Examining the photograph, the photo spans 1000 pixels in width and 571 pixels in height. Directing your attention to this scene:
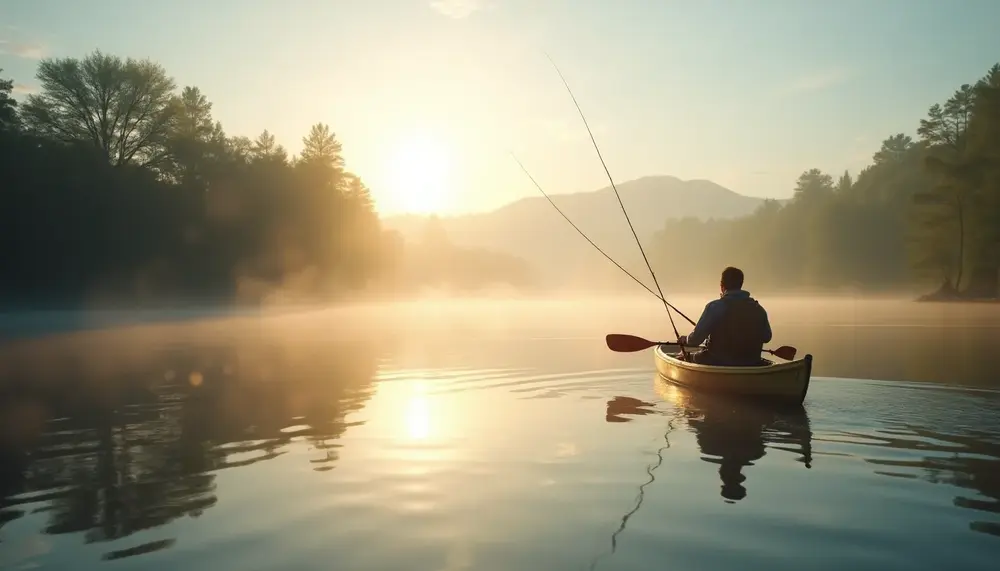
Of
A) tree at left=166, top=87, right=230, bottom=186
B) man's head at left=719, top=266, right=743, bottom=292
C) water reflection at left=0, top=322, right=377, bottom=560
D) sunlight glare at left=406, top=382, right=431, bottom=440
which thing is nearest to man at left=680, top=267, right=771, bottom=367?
man's head at left=719, top=266, right=743, bottom=292

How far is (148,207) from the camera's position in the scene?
2115 inches

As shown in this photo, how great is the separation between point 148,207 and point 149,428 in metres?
49.6

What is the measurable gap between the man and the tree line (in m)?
47.7

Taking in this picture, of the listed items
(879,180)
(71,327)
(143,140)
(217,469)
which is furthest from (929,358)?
(879,180)

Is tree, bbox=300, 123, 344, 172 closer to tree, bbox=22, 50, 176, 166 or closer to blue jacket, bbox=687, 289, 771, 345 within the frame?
tree, bbox=22, 50, 176, 166

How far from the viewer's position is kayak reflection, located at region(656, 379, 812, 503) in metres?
7.65

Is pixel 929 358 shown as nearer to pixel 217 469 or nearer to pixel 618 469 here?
pixel 618 469

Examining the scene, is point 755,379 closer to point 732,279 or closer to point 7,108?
point 732,279

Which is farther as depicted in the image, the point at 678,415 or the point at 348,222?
the point at 348,222

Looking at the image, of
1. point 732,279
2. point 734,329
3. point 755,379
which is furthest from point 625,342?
point 755,379

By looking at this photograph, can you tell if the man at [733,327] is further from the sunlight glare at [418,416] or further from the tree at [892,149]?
the tree at [892,149]

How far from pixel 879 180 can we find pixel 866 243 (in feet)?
56.8

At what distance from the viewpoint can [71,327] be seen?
111 feet

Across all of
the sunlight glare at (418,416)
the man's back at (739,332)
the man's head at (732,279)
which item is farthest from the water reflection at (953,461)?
the sunlight glare at (418,416)
